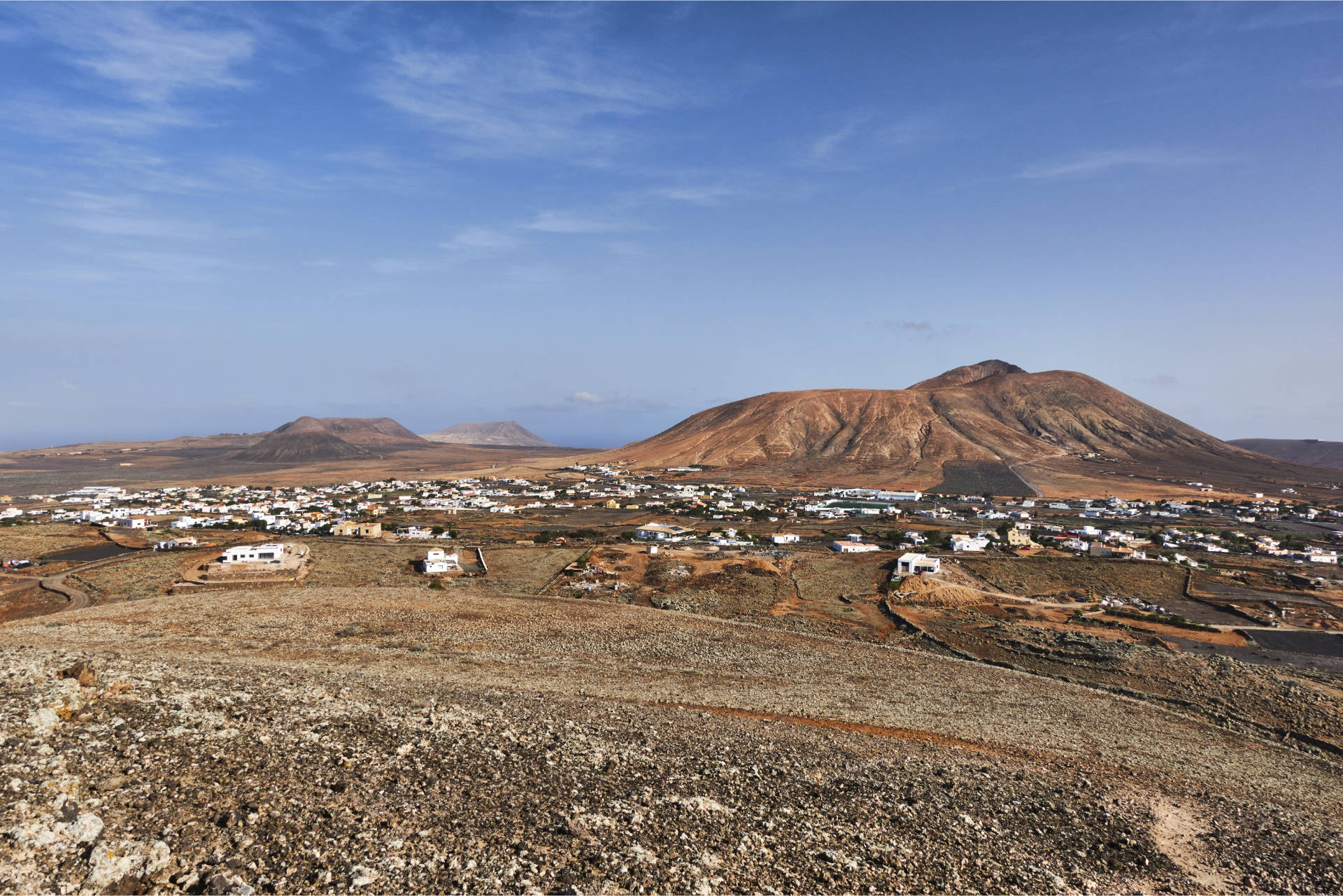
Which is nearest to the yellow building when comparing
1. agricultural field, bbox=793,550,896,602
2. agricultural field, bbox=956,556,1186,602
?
agricultural field, bbox=793,550,896,602

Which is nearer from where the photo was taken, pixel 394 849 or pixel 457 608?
pixel 394 849

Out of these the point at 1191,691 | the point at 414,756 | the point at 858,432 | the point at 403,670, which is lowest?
the point at 1191,691

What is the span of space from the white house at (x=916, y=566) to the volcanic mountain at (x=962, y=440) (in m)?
74.6

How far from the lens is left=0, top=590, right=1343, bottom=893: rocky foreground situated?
9.78 metres

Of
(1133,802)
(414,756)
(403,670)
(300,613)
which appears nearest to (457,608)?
(300,613)

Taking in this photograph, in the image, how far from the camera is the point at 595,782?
43.9 ft

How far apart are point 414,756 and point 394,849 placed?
12.2ft

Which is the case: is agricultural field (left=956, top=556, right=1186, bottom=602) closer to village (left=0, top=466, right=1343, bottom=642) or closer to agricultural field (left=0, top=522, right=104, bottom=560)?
village (left=0, top=466, right=1343, bottom=642)

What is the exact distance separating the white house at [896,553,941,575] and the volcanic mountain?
245 feet

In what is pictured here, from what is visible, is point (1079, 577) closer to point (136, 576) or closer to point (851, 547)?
point (851, 547)

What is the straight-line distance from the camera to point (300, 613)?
32.2 meters

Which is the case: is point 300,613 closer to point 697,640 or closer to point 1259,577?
point 697,640

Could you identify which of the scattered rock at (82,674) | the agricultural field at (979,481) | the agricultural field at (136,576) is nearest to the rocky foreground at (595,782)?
the scattered rock at (82,674)

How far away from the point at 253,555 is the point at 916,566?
47.5 metres
